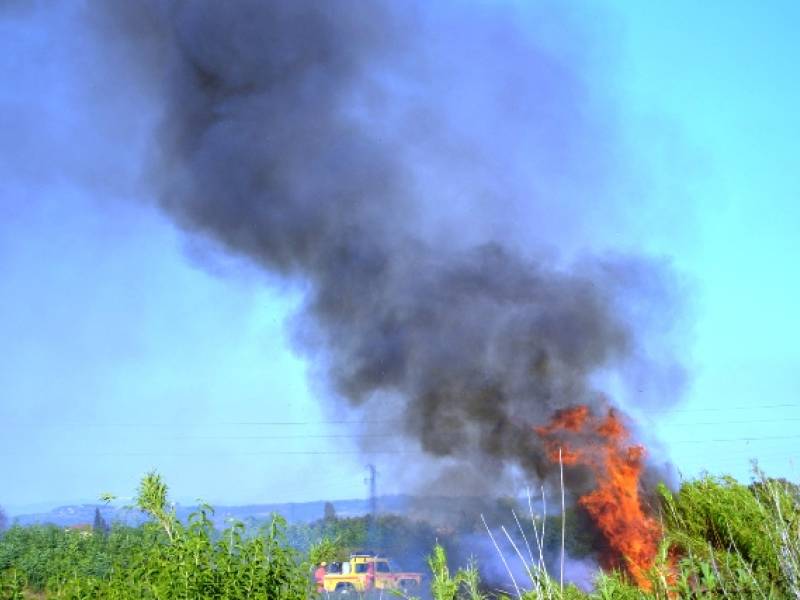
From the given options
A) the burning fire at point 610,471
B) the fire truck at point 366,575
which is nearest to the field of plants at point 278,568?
the burning fire at point 610,471

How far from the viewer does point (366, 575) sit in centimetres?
2895

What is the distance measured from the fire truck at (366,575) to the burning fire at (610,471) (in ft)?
20.5

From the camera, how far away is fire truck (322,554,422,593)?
27.1 metres

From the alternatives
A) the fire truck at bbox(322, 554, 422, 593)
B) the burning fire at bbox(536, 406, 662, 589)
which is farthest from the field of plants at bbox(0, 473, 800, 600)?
the fire truck at bbox(322, 554, 422, 593)

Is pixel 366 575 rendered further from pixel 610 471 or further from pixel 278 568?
pixel 278 568

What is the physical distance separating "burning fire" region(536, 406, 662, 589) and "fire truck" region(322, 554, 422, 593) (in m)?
6.26

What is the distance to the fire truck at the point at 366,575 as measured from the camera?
88.8ft

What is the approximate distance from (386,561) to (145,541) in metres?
24.1

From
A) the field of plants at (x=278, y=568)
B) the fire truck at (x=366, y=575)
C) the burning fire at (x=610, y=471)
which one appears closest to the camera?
the field of plants at (x=278, y=568)

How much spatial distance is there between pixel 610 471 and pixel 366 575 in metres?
10.1

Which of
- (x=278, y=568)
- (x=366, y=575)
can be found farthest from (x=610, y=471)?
A: (x=278, y=568)

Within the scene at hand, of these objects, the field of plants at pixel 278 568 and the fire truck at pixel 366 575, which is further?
the fire truck at pixel 366 575

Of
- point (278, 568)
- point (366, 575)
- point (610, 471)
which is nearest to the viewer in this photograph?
point (278, 568)

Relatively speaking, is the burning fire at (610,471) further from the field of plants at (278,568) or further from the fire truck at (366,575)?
the field of plants at (278,568)
